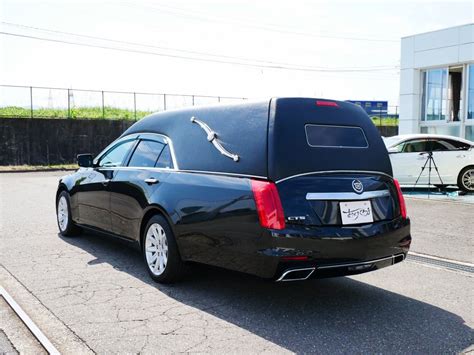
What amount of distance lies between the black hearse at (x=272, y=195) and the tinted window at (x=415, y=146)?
8.97 meters

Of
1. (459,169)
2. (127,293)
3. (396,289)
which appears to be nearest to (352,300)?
(396,289)

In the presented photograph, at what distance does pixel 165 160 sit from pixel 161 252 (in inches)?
38.1

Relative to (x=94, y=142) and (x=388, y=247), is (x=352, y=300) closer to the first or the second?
(x=388, y=247)

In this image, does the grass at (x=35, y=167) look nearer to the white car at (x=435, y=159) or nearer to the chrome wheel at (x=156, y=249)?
the white car at (x=435, y=159)

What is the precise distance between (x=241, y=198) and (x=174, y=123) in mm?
1632

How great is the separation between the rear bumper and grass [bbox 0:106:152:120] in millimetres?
27983

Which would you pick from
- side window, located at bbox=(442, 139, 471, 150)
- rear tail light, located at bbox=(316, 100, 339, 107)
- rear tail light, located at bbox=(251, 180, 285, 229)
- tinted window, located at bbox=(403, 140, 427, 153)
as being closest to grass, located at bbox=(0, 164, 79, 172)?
tinted window, located at bbox=(403, 140, 427, 153)

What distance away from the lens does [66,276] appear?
5.19 meters

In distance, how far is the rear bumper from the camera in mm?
3818

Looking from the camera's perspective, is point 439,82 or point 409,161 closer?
point 409,161

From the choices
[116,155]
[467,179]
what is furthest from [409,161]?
[116,155]

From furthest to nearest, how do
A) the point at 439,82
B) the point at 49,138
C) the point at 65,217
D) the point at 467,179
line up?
the point at 49,138 < the point at 439,82 < the point at 467,179 < the point at 65,217

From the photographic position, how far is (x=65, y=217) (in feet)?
23.9

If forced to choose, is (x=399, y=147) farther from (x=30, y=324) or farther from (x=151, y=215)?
(x=30, y=324)
